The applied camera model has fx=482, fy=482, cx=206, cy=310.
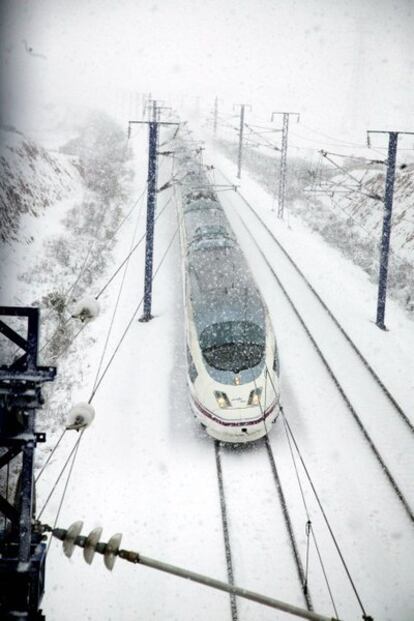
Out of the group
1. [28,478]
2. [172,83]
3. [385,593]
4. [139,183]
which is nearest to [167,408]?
[385,593]

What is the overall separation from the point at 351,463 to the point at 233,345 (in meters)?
3.75

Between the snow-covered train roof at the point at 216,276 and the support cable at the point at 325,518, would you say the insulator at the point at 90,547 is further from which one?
the snow-covered train roof at the point at 216,276

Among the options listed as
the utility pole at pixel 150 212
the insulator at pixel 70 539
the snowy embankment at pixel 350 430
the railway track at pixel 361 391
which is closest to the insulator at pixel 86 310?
the insulator at pixel 70 539

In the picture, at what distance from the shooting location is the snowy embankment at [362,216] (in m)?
22.3

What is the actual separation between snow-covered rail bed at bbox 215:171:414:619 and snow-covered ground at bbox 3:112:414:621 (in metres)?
0.03

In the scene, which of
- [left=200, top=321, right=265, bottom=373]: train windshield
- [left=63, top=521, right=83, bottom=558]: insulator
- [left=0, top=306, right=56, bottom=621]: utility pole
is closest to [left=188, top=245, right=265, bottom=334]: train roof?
[left=200, top=321, right=265, bottom=373]: train windshield

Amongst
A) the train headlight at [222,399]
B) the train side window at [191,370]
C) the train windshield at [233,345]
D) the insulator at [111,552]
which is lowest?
the train headlight at [222,399]

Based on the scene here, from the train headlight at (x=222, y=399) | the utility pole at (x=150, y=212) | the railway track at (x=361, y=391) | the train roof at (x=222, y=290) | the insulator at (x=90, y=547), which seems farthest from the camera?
the utility pole at (x=150, y=212)

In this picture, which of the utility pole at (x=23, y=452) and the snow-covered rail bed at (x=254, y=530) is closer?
the utility pole at (x=23, y=452)

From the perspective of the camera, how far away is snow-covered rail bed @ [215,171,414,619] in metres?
8.37

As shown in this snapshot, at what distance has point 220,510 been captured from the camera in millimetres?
9664

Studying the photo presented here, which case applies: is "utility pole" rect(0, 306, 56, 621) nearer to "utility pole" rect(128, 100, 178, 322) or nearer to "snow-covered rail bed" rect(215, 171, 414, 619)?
"snow-covered rail bed" rect(215, 171, 414, 619)

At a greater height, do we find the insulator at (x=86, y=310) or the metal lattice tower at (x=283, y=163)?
the metal lattice tower at (x=283, y=163)

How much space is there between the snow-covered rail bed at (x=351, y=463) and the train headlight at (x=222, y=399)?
73.7 inches
